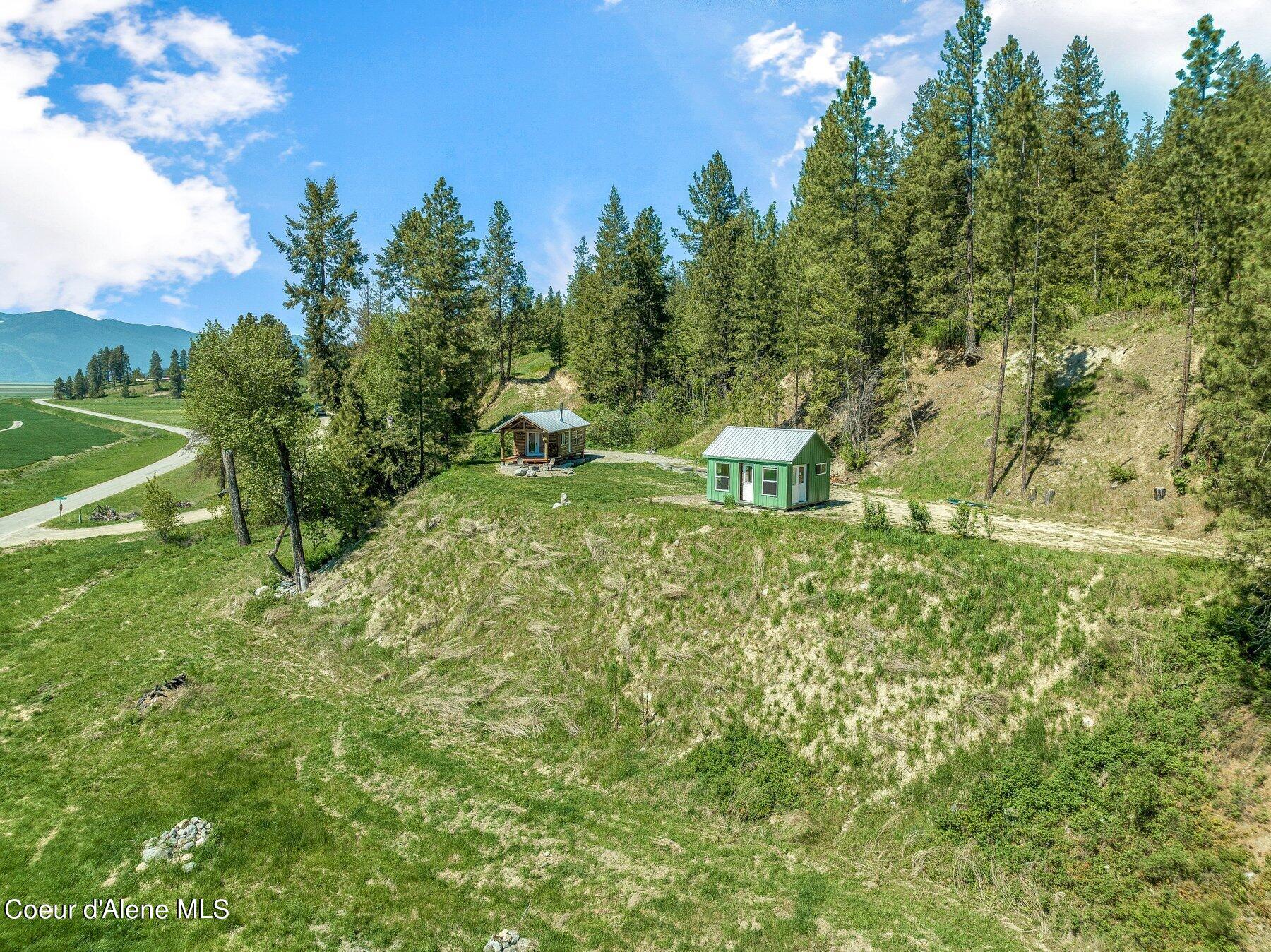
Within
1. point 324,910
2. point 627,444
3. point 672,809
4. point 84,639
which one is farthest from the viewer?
point 627,444

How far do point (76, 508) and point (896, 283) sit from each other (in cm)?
7551

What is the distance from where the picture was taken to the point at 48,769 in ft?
62.9

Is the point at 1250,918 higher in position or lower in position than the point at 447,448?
lower

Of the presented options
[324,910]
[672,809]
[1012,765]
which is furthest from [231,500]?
[1012,765]

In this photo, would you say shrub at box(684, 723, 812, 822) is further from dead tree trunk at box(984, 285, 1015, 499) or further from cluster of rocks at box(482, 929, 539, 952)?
dead tree trunk at box(984, 285, 1015, 499)

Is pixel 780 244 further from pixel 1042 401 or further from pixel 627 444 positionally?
pixel 1042 401

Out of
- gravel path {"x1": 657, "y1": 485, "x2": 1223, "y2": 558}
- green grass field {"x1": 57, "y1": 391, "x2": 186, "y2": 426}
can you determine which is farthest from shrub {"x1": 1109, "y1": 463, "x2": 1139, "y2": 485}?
green grass field {"x1": 57, "y1": 391, "x2": 186, "y2": 426}

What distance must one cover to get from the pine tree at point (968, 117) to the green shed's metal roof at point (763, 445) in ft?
55.5

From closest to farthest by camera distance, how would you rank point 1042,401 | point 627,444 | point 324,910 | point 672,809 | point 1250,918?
point 1250,918, point 324,910, point 672,809, point 1042,401, point 627,444

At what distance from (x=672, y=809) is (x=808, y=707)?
5.50 meters

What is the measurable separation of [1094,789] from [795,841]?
25.9ft

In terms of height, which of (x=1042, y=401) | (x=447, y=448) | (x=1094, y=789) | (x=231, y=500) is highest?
(x=1042, y=401)

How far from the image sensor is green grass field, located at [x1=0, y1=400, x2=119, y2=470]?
70812 millimetres

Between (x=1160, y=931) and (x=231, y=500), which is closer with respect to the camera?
(x=1160, y=931)
